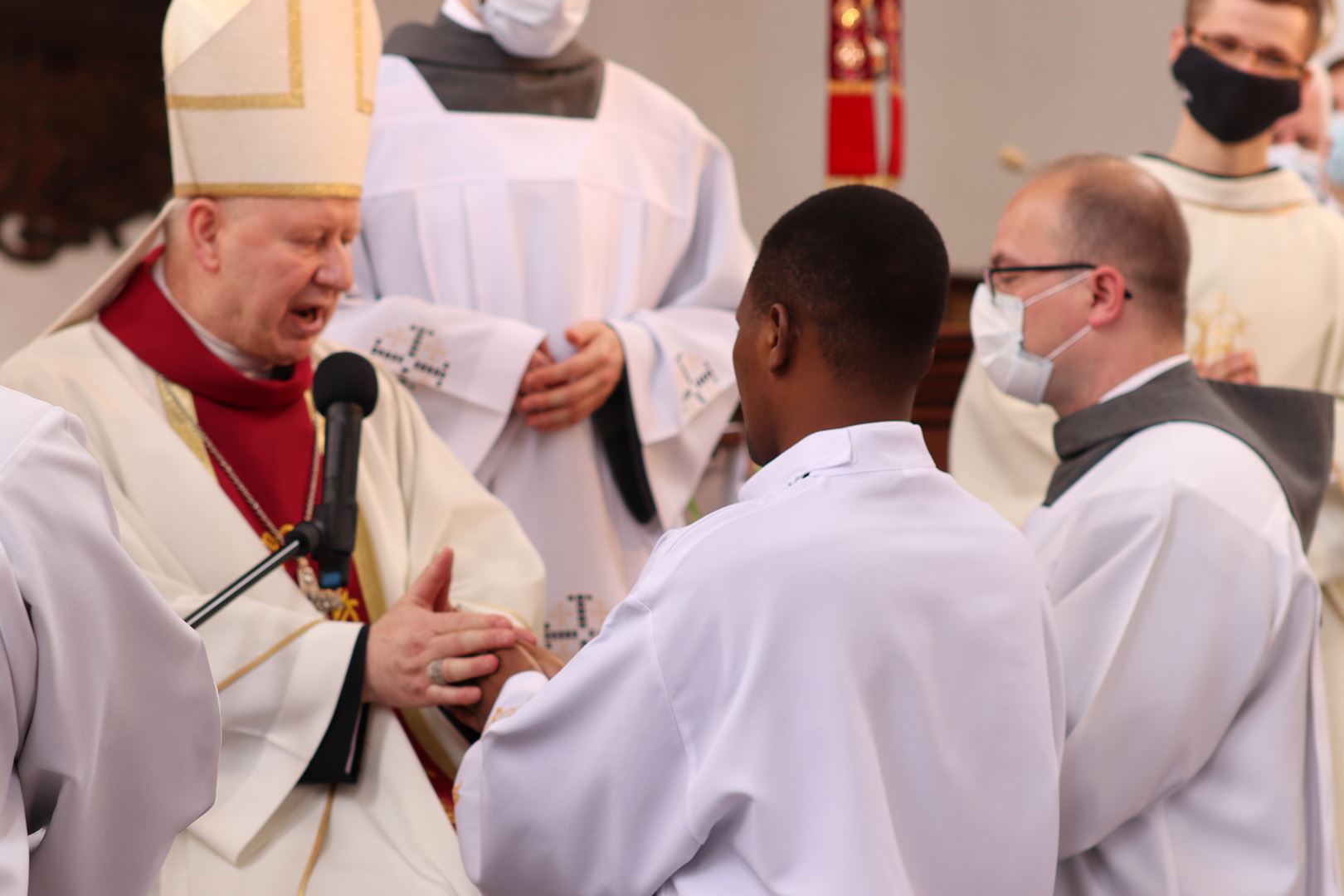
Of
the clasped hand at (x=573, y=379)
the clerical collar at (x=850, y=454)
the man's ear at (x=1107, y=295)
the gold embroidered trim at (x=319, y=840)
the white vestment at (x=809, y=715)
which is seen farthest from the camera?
the clasped hand at (x=573, y=379)

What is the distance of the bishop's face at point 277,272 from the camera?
274 centimetres

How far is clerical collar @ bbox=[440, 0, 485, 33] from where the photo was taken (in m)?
3.76

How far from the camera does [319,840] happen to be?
247cm

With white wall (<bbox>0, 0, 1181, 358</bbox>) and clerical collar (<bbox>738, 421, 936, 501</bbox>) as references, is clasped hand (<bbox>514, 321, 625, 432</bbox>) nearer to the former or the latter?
clerical collar (<bbox>738, 421, 936, 501</bbox>)

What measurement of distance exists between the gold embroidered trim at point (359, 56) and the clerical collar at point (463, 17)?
0.84 m

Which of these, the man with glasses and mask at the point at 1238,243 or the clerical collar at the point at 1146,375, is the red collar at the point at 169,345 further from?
the man with glasses and mask at the point at 1238,243

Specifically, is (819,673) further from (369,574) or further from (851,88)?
(851,88)

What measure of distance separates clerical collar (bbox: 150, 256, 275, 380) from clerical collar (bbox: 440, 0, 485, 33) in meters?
1.22

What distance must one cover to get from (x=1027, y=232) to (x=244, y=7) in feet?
4.88

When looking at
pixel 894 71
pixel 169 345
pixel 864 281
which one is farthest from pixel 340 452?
pixel 894 71

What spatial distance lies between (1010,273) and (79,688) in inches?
77.8

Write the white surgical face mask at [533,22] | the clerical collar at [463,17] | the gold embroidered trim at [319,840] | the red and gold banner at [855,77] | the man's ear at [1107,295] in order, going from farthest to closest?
the red and gold banner at [855,77] → the clerical collar at [463,17] → the white surgical face mask at [533,22] → the man's ear at [1107,295] → the gold embroidered trim at [319,840]

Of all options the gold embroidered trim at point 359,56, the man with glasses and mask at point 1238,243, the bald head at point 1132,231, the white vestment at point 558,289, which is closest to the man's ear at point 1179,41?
the man with glasses and mask at point 1238,243

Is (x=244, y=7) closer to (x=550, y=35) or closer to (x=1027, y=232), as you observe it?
(x=550, y=35)
